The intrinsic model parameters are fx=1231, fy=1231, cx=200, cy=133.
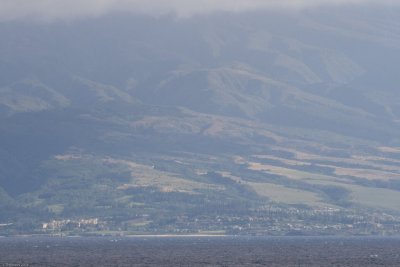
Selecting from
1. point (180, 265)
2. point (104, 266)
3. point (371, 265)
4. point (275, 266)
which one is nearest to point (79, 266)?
point (104, 266)

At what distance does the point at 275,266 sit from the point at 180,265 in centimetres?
1628

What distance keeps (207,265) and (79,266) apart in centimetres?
2059

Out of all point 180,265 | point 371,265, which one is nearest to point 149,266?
point 180,265

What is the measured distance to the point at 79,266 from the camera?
198m

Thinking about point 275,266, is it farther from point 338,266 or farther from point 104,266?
point 104,266

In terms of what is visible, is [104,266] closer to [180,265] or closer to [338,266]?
[180,265]

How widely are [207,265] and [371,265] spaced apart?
26.2 meters

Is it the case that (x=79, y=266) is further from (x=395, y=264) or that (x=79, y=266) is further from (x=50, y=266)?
(x=395, y=264)

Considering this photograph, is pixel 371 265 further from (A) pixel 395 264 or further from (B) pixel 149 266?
(B) pixel 149 266

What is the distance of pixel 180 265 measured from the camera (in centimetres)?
19962

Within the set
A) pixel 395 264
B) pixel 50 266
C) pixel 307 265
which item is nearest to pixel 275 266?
pixel 307 265

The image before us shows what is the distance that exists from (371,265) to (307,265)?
33.7 feet

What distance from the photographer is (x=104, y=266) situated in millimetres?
197875

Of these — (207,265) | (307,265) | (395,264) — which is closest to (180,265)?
(207,265)
